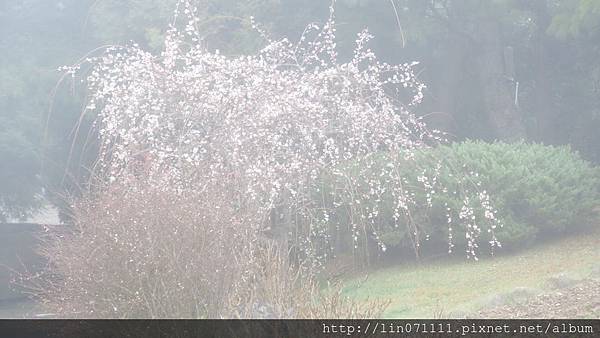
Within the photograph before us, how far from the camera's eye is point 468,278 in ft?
36.9

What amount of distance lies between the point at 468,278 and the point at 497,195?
2.14 metres

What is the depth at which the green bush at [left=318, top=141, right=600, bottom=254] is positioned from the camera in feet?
41.5

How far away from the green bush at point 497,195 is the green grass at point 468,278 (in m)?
0.41

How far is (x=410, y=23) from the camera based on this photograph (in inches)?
687

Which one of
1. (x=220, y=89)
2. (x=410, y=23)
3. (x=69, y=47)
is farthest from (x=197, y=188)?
(x=69, y=47)

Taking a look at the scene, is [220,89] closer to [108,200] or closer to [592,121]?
[108,200]

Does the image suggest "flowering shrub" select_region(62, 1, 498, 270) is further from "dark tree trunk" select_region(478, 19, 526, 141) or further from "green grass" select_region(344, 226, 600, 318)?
"dark tree trunk" select_region(478, 19, 526, 141)

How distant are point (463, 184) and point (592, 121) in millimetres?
9310

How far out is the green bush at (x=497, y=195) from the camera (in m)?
12.7

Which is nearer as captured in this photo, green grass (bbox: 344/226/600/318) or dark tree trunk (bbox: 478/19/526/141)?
green grass (bbox: 344/226/600/318)

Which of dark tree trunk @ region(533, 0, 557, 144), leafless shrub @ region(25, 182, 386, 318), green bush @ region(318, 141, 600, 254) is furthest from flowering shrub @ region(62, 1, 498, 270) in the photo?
dark tree trunk @ region(533, 0, 557, 144)

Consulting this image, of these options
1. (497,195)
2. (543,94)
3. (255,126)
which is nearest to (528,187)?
(497,195)

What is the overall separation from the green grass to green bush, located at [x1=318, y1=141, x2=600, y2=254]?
1.35 feet

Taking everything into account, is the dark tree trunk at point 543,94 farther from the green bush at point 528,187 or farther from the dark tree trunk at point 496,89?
the green bush at point 528,187
